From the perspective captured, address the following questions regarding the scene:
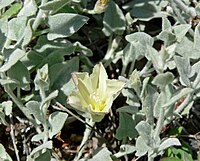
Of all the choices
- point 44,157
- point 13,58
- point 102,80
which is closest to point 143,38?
point 102,80

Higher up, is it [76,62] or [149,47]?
[149,47]

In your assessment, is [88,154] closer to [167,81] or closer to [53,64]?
[53,64]

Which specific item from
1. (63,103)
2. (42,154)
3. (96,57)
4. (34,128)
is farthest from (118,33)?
(42,154)

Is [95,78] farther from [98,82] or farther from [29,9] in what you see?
[29,9]

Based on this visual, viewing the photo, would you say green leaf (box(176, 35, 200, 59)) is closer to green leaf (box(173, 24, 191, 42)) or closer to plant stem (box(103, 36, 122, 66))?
green leaf (box(173, 24, 191, 42))

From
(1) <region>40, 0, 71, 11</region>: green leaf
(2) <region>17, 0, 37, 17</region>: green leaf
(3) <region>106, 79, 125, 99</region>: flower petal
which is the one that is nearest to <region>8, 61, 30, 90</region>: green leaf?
(2) <region>17, 0, 37, 17</region>: green leaf

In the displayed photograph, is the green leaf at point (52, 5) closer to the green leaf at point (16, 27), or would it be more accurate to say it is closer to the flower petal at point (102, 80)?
the green leaf at point (16, 27)
